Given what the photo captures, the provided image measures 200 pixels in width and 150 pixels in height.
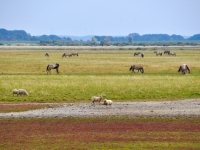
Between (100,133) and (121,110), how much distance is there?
264 inches

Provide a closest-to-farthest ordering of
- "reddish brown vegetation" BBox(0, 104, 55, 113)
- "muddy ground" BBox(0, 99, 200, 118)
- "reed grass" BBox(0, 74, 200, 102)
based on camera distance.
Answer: "muddy ground" BBox(0, 99, 200, 118) < "reddish brown vegetation" BBox(0, 104, 55, 113) < "reed grass" BBox(0, 74, 200, 102)

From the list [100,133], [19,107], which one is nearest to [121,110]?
[100,133]

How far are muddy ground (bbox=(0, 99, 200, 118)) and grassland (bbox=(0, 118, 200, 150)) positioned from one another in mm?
1419

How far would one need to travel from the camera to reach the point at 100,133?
1605 cm

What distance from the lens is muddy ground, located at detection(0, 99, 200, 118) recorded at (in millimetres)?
20953

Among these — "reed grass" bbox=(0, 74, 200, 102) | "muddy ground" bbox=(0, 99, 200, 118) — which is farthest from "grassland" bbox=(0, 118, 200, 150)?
"reed grass" bbox=(0, 74, 200, 102)

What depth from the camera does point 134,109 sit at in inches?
903

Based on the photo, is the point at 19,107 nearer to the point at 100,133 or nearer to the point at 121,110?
the point at 121,110

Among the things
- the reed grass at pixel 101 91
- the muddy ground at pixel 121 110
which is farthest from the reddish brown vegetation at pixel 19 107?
the reed grass at pixel 101 91

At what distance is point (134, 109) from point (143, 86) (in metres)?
11.3

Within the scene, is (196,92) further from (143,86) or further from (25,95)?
(25,95)

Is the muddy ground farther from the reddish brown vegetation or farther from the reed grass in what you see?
the reed grass

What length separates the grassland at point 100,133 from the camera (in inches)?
550

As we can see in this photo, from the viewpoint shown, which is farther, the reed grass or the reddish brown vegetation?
the reed grass
